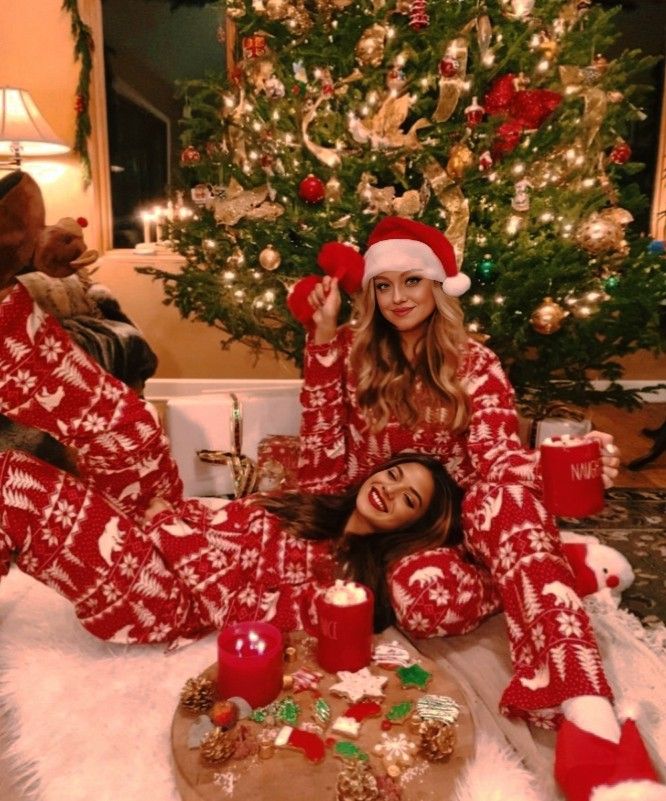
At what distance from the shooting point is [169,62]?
468 centimetres

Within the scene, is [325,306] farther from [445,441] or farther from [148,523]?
[148,523]

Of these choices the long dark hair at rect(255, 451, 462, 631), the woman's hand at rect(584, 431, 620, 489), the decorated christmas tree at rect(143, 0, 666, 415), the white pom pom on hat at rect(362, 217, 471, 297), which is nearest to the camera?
the woman's hand at rect(584, 431, 620, 489)

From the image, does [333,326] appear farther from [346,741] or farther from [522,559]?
[346,741]

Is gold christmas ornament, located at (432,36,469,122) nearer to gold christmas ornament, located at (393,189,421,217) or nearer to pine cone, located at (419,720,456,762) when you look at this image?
gold christmas ornament, located at (393,189,421,217)

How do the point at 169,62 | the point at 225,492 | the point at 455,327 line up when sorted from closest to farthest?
the point at 455,327 < the point at 225,492 < the point at 169,62

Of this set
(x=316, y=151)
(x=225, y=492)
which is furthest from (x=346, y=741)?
(x=316, y=151)

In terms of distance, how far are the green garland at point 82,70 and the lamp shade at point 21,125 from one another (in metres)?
0.40

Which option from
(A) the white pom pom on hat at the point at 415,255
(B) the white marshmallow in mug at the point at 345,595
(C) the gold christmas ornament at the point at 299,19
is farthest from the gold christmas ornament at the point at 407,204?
(B) the white marshmallow in mug at the point at 345,595

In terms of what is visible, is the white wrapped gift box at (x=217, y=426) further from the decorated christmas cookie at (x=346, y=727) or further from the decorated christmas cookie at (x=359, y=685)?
the decorated christmas cookie at (x=346, y=727)

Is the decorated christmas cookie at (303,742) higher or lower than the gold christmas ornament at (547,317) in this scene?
lower

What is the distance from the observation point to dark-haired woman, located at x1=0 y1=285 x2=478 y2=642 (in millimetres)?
1527

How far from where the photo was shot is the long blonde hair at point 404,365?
203cm

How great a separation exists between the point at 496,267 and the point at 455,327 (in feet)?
1.50

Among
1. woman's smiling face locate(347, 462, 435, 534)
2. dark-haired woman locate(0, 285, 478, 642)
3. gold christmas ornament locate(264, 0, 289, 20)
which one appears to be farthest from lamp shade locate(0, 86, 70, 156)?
woman's smiling face locate(347, 462, 435, 534)
